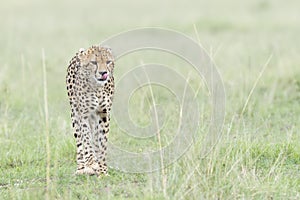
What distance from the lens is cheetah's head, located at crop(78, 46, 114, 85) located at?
502 centimetres

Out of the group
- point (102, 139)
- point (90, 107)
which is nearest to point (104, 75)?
point (90, 107)

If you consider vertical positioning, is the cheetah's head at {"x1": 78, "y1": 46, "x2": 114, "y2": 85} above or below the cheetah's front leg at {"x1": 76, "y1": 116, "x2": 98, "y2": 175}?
above

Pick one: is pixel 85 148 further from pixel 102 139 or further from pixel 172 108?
pixel 172 108

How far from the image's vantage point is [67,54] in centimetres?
1102

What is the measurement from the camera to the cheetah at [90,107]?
5.16 m

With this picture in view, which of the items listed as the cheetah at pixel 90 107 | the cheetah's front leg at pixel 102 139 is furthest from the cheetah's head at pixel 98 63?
the cheetah's front leg at pixel 102 139

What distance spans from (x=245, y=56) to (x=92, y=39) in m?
3.16

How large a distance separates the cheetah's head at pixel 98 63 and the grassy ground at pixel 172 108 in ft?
2.24

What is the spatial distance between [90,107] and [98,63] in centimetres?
46

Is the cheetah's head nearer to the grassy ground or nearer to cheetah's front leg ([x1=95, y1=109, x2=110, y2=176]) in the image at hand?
cheetah's front leg ([x1=95, y1=109, x2=110, y2=176])

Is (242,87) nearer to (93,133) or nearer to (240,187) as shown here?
(93,133)

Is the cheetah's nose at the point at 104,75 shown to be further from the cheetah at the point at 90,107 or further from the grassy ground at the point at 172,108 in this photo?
the grassy ground at the point at 172,108

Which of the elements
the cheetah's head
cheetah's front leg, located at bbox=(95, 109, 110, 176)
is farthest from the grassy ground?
the cheetah's head

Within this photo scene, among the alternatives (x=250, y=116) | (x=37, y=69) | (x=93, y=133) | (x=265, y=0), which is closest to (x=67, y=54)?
(x=37, y=69)
